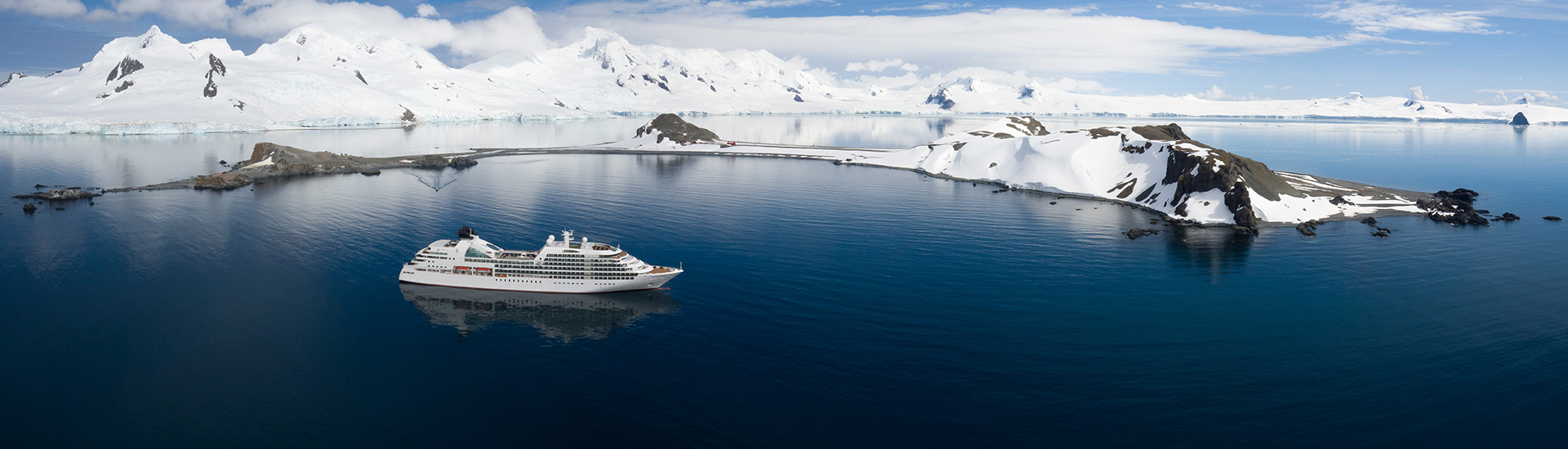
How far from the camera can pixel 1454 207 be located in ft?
320

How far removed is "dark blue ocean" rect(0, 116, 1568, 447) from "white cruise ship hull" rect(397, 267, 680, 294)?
189 centimetres

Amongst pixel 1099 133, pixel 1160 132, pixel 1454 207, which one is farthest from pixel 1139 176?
pixel 1454 207

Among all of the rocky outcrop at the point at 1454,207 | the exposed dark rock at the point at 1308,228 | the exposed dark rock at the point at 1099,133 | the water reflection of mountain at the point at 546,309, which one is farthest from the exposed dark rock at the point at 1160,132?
the water reflection of mountain at the point at 546,309

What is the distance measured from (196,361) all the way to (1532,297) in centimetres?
8917

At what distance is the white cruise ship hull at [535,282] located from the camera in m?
58.1

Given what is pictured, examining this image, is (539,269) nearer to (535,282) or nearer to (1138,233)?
(535,282)

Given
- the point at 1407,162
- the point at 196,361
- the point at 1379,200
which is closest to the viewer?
the point at 196,361

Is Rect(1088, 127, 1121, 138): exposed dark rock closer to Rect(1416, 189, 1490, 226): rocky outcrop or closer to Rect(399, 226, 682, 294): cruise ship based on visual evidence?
Rect(1416, 189, 1490, 226): rocky outcrop

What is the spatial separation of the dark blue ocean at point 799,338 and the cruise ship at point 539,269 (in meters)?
2.07

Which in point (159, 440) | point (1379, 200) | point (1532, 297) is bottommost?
point (159, 440)

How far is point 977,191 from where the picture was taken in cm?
12219

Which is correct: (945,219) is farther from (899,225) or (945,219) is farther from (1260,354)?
(1260,354)

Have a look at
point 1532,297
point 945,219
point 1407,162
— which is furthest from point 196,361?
point 1407,162

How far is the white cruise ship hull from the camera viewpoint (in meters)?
58.1
